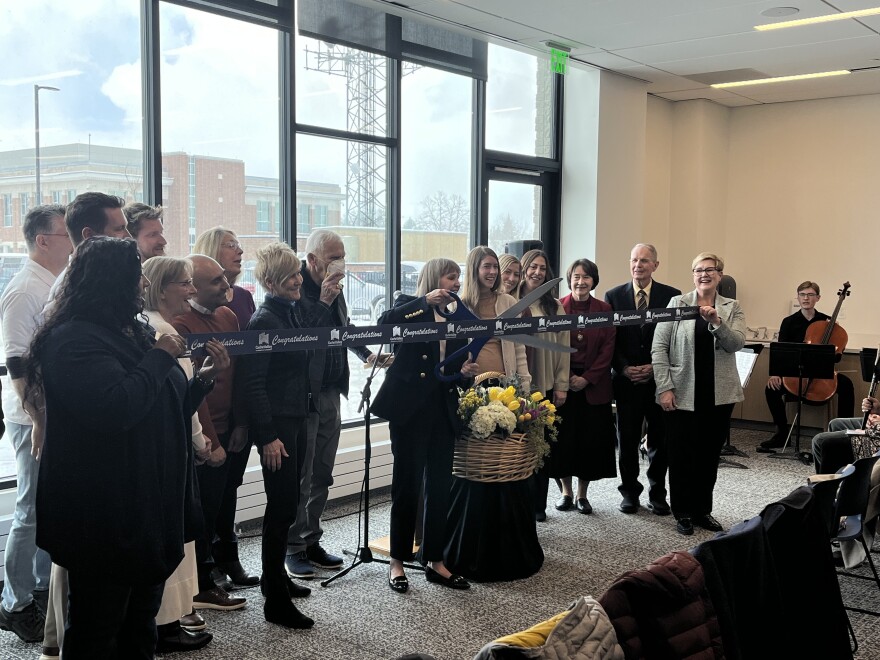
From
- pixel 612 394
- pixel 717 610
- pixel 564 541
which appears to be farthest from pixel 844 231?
pixel 717 610

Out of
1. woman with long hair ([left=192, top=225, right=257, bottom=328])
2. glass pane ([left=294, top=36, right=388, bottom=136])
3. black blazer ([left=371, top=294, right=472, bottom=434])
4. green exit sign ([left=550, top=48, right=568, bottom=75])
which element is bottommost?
black blazer ([left=371, top=294, right=472, bottom=434])

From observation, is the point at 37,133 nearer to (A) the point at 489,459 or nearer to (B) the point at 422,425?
(B) the point at 422,425

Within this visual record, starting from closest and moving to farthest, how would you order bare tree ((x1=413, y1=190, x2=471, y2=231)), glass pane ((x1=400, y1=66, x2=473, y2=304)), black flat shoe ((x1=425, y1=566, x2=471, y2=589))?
black flat shoe ((x1=425, y1=566, x2=471, y2=589)) < glass pane ((x1=400, y1=66, x2=473, y2=304)) < bare tree ((x1=413, y1=190, x2=471, y2=231))

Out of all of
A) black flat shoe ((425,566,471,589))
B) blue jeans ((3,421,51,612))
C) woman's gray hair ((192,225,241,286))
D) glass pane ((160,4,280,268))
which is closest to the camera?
blue jeans ((3,421,51,612))

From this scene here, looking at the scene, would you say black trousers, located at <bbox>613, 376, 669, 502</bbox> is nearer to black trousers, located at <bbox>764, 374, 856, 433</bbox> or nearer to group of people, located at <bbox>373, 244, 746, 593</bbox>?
group of people, located at <bbox>373, 244, 746, 593</bbox>

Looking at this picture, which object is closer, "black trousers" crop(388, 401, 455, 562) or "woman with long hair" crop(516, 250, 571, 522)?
"black trousers" crop(388, 401, 455, 562)

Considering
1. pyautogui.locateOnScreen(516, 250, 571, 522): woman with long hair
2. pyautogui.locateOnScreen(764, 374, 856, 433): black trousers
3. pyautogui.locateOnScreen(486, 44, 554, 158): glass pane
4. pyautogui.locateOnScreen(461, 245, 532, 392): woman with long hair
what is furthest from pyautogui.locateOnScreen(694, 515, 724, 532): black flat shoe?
pyautogui.locateOnScreen(486, 44, 554, 158): glass pane

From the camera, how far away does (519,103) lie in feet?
25.4

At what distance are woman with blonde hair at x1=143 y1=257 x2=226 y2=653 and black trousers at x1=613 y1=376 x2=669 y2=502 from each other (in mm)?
3060

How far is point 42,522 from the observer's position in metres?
2.41

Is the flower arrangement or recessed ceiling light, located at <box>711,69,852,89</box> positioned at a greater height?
recessed ceiling light, located at <box>711,69,852,89</box>

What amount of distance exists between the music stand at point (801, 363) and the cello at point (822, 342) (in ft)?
0.20

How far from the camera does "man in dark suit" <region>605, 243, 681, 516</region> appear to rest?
5688 mm

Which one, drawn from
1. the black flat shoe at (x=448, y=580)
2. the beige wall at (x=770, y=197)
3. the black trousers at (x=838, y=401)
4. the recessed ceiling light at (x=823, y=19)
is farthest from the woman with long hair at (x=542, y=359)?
the black trousers at (x=838, y=401)
